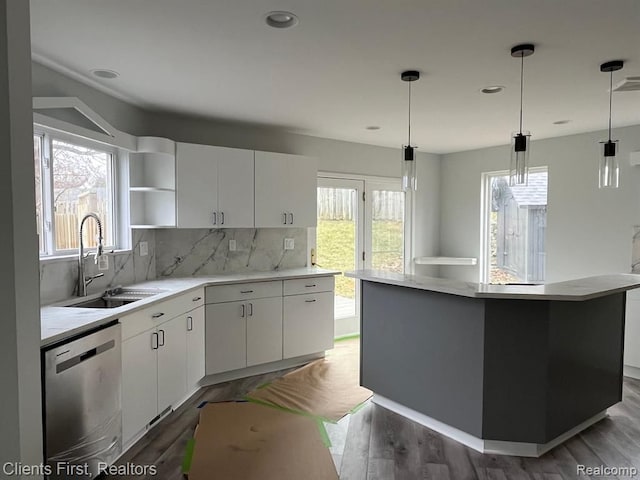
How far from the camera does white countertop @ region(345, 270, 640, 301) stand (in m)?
2.43

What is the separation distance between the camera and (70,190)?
10.2 ft

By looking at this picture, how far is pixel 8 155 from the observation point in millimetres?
1639

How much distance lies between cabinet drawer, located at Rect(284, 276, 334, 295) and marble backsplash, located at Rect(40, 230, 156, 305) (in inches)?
50.6

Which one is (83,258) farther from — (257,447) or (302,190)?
(302,190)

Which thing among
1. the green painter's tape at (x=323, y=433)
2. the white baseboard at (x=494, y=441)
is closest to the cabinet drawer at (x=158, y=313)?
the green painter's tape at (x=323, y=433)

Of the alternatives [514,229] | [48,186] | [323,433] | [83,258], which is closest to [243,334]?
[323,433]

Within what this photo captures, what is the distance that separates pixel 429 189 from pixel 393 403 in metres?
3.62

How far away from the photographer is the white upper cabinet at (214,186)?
3848mm

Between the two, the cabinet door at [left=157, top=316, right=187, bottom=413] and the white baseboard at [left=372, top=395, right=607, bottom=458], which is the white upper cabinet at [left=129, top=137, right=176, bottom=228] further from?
the white baseboard at [left=372, top=395, right=607, bottom=458]

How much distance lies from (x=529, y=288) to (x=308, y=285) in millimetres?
2242

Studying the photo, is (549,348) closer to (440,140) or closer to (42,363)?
(42,363)

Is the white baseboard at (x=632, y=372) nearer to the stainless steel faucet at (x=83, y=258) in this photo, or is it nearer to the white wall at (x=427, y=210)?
the white wall at (x=427, y=210)

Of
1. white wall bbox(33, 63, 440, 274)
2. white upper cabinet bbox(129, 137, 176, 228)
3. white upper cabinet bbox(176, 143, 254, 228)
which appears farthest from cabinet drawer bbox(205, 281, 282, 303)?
white wall bbox(33, 63, 440, 274)

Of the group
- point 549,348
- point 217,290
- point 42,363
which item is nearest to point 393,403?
point 549,348
